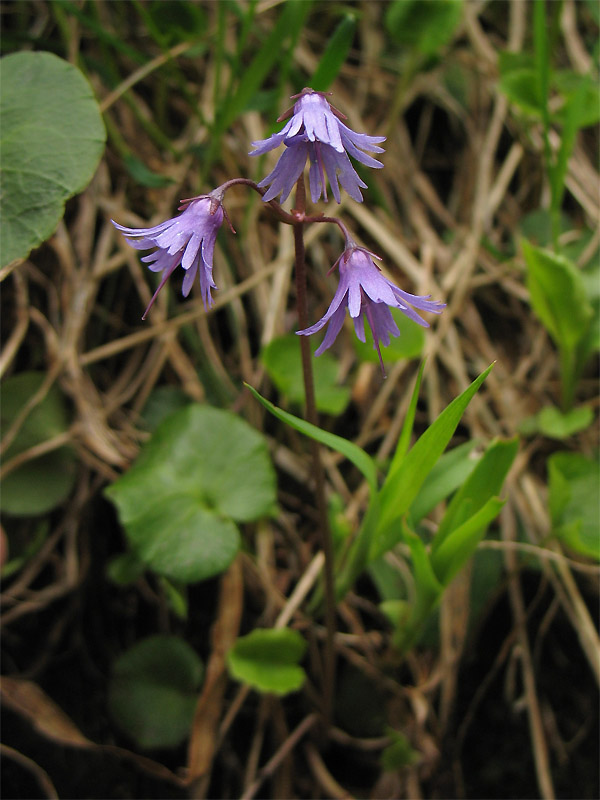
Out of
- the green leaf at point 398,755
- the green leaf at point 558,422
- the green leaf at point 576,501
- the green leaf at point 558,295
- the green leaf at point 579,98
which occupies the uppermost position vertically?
the green leaf at point 579,98

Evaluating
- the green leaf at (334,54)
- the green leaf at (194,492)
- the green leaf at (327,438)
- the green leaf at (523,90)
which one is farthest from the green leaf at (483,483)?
the green leaf at (523,90)

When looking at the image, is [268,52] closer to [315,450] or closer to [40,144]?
[40,144]

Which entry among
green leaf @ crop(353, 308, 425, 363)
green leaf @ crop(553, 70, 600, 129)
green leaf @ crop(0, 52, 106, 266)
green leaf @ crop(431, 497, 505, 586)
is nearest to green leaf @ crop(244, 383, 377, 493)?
green leaf @ crop(431, 497, 505, 586)

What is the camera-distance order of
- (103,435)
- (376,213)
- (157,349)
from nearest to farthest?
(103,435) → (157,349) → (376,213)

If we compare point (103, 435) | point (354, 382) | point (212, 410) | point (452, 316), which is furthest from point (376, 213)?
point (103, 435)

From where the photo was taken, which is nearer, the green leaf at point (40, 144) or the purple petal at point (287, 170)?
the purple petal at point (287, 170)

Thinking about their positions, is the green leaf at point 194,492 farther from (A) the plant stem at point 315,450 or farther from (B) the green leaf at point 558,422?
(B) the green leaf at point 558,422

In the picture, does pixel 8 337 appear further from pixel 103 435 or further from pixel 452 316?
pixel 452 316
